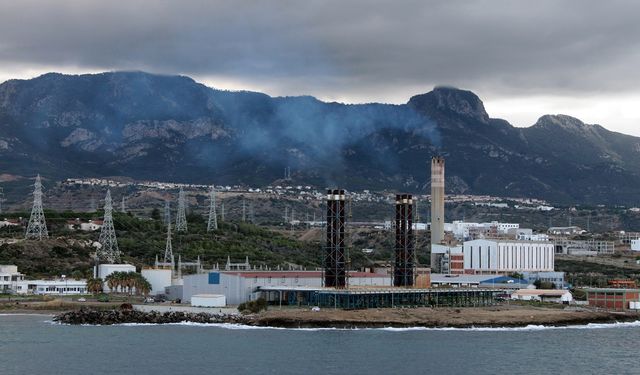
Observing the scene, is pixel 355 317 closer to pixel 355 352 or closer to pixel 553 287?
pixel 355 352

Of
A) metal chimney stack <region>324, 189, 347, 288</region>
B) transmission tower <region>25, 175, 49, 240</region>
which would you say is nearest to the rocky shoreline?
metal chimney stack <region>324, 189, 347, 288</region>

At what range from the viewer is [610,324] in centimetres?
8725

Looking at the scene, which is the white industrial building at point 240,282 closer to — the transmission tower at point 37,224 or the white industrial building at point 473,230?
the transmission tower at point 37,224

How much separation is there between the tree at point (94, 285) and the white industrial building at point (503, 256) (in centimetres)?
4724

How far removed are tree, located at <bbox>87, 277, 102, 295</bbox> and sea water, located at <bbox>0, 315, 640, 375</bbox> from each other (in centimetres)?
1457

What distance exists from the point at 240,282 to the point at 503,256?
51866mm

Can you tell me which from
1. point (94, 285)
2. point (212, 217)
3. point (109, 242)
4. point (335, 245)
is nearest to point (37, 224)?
point (109, 242)

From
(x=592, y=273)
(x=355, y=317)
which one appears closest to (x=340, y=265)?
(x=355, y=317)

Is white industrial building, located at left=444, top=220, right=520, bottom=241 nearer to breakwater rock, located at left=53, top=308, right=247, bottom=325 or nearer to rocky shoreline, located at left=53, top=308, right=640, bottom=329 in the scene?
rocky shoreline, located at left=53, top=308, right=640, bottom=329

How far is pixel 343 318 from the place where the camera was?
79000 mm

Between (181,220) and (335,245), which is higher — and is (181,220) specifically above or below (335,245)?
above

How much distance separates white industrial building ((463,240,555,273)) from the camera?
431ft

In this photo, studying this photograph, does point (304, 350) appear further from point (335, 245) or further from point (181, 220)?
point (181, 220)

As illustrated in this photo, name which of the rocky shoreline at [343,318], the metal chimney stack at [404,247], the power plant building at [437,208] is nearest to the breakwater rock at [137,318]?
the rocky shoreline at [343,318]
